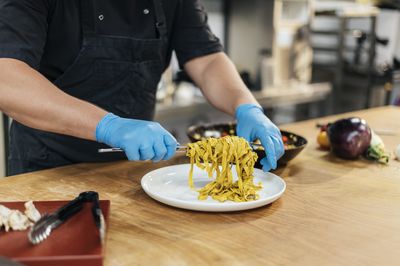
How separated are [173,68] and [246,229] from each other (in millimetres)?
3215

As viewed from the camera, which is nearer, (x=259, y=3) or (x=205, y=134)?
(x=205, y=134)

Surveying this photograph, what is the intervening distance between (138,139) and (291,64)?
3485 mm

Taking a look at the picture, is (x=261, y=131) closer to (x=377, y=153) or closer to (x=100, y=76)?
(x=377, y=153)

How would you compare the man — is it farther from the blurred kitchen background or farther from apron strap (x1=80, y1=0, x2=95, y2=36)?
the blurred kitchen background

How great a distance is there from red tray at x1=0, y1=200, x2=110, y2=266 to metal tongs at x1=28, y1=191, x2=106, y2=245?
0.04 ft

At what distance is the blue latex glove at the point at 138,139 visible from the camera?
152 centimetres

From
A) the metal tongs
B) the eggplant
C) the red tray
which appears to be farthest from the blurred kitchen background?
the red tray

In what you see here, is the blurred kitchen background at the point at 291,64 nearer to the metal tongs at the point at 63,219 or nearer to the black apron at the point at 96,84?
the black apron at the point at 96,84

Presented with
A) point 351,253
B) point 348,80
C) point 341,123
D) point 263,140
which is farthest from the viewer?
point 348,80

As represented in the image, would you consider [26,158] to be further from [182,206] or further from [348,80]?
[348,80]

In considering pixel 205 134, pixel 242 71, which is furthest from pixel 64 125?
pixel 242 71

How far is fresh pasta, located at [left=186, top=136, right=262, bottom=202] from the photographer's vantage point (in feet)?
5.09

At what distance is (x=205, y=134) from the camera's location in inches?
82.7

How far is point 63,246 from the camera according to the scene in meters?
1.13
